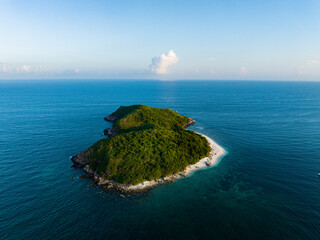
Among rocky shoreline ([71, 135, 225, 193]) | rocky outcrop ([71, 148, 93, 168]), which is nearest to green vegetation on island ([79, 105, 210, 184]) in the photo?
rocky shoreline ([71, 135, 225, 193])

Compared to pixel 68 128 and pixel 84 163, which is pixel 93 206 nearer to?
pixel 84 163

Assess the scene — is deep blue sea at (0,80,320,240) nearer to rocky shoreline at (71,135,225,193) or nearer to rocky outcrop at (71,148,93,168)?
rocky shoreline at (71,135,225,193)

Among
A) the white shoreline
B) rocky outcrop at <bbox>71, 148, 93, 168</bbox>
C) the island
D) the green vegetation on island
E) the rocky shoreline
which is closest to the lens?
the rocky shoreline

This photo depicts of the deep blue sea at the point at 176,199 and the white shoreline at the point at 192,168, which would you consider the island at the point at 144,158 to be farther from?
the deep blue sea at the point at 176,199

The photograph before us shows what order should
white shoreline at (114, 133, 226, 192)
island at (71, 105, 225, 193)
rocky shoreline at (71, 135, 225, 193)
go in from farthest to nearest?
island at (71, 105, 225, 193), white shoreline at (114, 133, 226, 192), rocky shoreline at (71, 135, 225, 193)

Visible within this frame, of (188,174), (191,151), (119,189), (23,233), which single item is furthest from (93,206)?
(191,151)

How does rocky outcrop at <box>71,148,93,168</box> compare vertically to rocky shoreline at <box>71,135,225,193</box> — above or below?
above

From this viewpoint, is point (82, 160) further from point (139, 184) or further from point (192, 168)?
point (192, 168)

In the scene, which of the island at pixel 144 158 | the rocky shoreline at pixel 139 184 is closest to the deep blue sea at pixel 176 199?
the rocky shoreline at pixel 139 184
